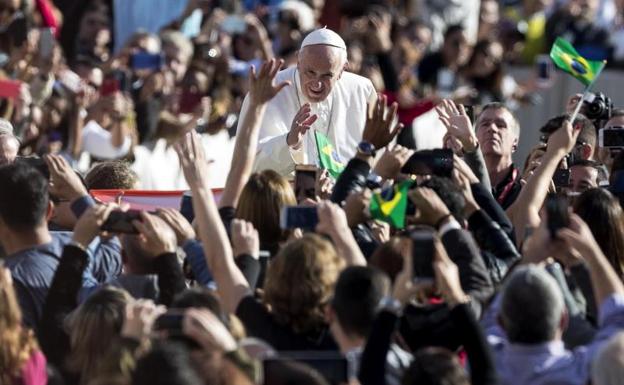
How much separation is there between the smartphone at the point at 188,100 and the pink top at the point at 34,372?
8664 millimetres

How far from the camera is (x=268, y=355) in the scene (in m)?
6.28

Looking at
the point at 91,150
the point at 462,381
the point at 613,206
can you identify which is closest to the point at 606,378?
the point at 462,381

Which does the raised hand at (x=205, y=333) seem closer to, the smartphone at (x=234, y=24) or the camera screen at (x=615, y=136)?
the camera screen at (x=615, y=136)

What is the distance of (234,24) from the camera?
1614cm

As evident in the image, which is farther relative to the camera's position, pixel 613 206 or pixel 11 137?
pixel 11 137

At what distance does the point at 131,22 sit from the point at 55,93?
93.5 inches

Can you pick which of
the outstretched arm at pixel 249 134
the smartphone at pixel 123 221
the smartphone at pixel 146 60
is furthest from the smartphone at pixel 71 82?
the smartphone at pixel 123 221

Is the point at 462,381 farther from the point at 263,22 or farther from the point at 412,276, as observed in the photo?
the point at 263,22

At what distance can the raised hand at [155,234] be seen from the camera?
738 centimetres

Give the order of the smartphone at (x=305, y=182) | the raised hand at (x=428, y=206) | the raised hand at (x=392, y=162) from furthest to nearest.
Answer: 1. the smartphone at (x=305, y=182)
2. the raised hand at (x=392, y=162)
3. the raised hand at (x=428, y=206)

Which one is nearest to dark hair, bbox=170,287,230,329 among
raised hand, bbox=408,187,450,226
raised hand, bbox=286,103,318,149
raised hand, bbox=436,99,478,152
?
raised hand, bbox=408,187,450,226

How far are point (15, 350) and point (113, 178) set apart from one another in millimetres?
3610

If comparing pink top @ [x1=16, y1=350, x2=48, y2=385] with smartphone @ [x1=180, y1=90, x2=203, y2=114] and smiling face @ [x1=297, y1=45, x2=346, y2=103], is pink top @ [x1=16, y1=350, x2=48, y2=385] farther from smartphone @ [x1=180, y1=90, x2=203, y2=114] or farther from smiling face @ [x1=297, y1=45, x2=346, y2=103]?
smartphone @ [x1=180, y1=90, x2=203, y2=114]

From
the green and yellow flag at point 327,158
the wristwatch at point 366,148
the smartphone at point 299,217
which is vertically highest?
the wristwatch at point 366,148
